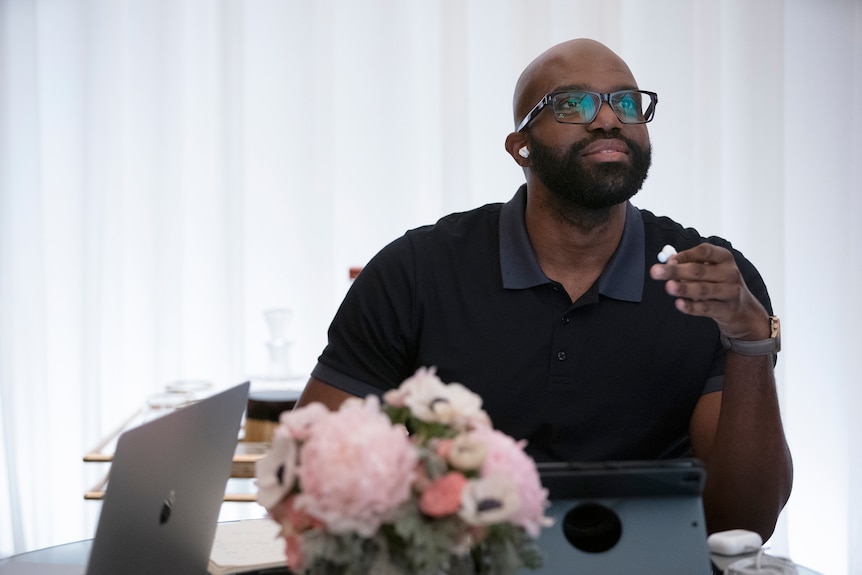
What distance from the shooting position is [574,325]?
167 centimetres

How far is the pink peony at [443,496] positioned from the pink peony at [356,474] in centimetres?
2

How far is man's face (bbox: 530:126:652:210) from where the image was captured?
1.64 metres

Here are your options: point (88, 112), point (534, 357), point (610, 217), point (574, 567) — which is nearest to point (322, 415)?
point (574, 567)

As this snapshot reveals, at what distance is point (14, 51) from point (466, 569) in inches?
114

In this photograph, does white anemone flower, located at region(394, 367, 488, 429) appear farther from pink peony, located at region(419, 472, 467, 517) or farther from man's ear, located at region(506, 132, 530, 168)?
man's ear, located at region(506, 132, 530, 168)

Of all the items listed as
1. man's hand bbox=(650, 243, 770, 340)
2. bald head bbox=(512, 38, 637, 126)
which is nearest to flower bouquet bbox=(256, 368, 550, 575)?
man's hand bbox=(650, 243, 770, 340)

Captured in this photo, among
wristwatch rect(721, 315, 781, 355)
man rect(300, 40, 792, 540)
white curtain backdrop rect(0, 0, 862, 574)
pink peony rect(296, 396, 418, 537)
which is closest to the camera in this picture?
pink peony rect(296, 396, 418, 537)

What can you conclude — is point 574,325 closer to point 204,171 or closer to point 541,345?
point 541,345

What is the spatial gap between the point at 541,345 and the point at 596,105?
419 millimetres

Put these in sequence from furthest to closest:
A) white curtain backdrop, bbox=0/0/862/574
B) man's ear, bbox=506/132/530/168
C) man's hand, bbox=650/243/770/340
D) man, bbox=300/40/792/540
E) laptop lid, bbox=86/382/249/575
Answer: white curtain backdrop, bbox=0/0/862/574
man's ear, bbox=506/132/530/168
man, bbox=300/40/792/540
man's hand, bbox=650/243/770/340
laptop lid, bbox=86/382/249/575

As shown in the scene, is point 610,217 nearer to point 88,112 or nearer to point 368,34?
point 368,34

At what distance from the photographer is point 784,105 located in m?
3.41

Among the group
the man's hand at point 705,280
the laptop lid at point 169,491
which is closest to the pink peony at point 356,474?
the laptop lid at point 169,491

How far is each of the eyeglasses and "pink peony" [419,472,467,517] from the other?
1.07 metres
